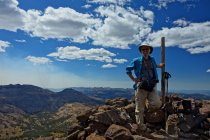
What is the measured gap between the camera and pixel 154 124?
14469 millimetres

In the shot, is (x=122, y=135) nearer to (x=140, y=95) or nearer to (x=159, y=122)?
(x=140, y=95)

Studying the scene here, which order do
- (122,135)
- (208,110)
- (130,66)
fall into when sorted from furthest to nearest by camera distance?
(208,110)
(130,66)
(122,135)

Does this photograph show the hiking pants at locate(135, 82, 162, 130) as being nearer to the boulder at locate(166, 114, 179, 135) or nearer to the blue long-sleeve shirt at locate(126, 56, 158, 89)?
the blue long-sleeve shirt at locate(126, 56, 158, 89)

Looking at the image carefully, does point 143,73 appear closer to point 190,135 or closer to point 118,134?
point 118,134

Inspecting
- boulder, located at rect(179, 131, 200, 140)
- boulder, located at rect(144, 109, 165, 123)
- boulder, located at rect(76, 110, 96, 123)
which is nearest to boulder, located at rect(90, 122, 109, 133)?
boulder, located at rect(76, 110, 96, 123)

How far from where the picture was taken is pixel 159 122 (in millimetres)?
14594

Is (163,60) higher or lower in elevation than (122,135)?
higher

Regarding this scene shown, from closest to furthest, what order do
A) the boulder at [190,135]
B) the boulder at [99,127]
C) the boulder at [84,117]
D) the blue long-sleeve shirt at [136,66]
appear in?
the blue long-sleeve shirt at [136,66] < the boulder at [190,135] < the boulder at [99,127] < the boulder at [84,117]

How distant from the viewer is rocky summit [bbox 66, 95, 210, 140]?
11.6 meters

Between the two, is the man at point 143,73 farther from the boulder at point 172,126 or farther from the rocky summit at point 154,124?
the boulder at point 172,126

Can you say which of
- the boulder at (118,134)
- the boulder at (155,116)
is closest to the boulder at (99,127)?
the boulder at (118,134)

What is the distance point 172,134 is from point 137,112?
308cm

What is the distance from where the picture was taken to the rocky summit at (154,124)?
1164cm

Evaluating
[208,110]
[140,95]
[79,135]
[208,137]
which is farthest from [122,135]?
[208,110]
